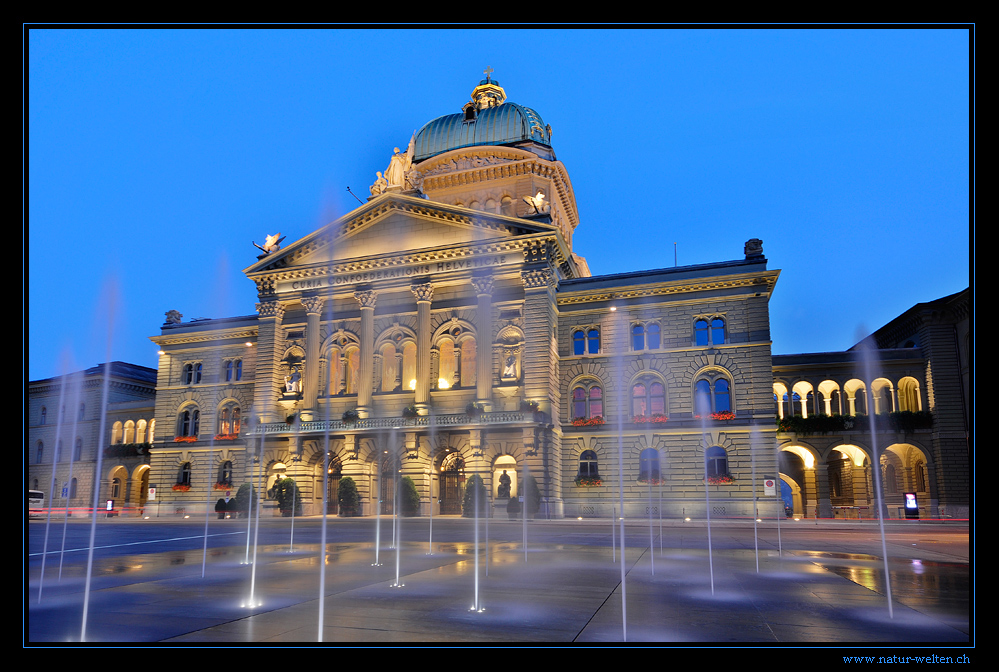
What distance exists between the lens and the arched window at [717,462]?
43.0 metres

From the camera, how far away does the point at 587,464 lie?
149ft

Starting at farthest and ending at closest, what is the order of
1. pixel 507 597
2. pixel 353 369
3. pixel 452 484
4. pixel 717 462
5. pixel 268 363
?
pixel 268 363
pixel 353 369
pixel 452 484
pixel 717 462
pixel 507 597

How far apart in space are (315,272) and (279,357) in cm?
688

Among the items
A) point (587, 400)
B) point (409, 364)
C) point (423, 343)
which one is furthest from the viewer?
point (409, 364)

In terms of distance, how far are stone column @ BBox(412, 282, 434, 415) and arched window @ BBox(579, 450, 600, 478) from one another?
10880 millimetres

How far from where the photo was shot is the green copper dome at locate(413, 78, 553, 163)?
212 ft

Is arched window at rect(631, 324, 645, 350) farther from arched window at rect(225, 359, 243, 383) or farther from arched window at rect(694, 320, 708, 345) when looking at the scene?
arched window at rect(225, 359, 243, 383)

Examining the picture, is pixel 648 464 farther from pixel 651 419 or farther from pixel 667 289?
pixel 667 289

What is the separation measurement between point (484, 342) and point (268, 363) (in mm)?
17207

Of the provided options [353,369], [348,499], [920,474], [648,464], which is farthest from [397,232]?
[920,474]

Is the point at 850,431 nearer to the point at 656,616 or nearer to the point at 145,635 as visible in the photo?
the point at 656,616

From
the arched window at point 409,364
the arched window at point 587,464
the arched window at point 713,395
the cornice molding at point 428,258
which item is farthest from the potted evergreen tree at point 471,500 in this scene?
the arched window at point 713,395

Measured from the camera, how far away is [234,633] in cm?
768

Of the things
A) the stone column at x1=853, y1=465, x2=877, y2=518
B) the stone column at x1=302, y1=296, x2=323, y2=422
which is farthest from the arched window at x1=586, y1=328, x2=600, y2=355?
the stone column at x1=853, y1=465, x2=877, y2=518
